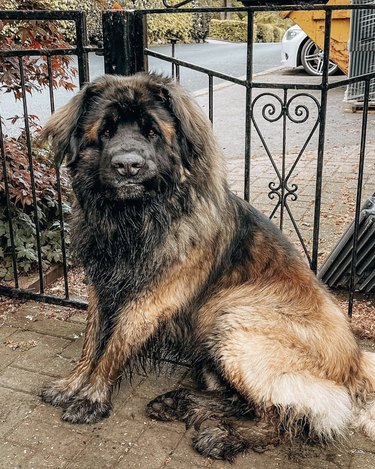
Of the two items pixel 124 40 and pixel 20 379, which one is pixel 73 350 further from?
pixel 124 40

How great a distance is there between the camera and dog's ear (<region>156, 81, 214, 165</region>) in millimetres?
2816

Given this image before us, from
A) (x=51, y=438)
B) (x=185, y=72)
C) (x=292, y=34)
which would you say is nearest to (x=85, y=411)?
(x=51, y=438)

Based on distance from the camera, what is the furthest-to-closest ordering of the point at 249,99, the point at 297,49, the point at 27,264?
the point at 297,49 → the point at 27,264 → the point at 249,99

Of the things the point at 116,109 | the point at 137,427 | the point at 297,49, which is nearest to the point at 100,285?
the point at 137,427

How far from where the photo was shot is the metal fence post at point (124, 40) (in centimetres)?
349

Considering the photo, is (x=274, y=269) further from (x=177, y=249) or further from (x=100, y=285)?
(x=100, y=285)

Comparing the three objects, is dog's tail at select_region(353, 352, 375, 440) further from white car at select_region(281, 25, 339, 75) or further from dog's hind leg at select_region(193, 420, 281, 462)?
white car at select_region(281, 25, 339, 75)

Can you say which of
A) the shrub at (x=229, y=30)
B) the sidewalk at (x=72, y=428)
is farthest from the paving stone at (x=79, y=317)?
the shrub at (x=229, y=30)

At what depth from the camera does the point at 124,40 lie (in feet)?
11.5

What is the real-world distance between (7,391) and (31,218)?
6.21 ft

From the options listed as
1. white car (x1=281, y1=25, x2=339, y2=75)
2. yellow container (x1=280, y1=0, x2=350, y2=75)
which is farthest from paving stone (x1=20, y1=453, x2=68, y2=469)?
white car (x1=281, y1=25, x2=339, y2=75)

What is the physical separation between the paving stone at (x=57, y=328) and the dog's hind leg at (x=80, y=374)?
0.65 metres

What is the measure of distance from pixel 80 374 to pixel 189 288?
0.83m

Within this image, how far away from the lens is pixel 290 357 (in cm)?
286
